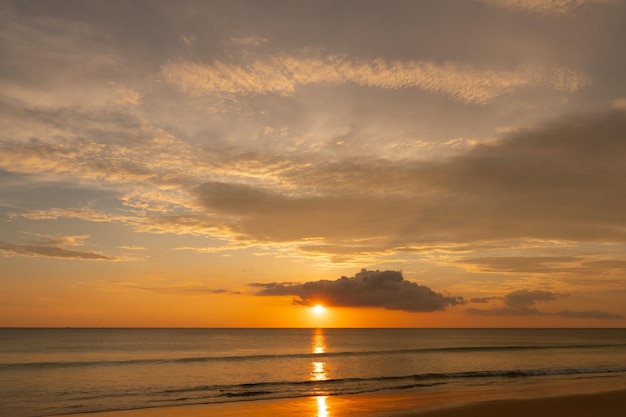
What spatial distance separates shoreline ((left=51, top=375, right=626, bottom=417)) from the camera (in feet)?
79.5

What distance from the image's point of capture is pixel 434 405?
2700cm

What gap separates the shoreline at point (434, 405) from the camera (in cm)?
2422

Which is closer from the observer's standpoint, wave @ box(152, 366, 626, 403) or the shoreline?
the shoreline

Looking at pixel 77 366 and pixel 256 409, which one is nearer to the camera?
pixel 256 409

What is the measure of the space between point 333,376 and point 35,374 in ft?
93.9

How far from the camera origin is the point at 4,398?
104 feet

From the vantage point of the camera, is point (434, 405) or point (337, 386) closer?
point (434, 405)

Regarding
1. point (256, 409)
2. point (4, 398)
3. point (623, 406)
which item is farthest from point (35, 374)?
point (623, 406)

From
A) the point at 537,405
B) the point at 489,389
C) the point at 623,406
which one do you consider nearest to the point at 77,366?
the point at 489,389

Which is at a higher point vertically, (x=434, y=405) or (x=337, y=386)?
(x=434, y=405)

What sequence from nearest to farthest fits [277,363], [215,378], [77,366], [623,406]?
[623,406], [215,378], [77,366], [277,363]

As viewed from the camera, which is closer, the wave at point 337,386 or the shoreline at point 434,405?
the shoreline at point 434,405

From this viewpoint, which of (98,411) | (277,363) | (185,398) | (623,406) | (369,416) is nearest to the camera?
(369,416)

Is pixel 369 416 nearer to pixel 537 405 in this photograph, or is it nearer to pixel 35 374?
pixel 537 405
